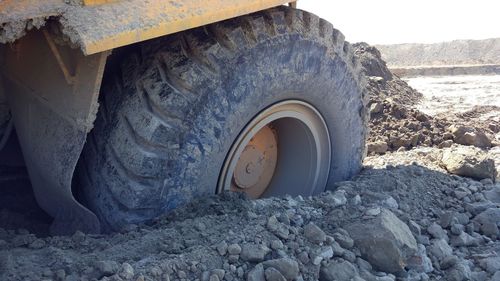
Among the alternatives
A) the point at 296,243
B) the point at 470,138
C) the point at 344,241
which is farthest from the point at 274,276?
the point at 470,138

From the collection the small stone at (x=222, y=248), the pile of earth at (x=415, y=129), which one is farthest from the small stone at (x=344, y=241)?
the pile of earth at (x=415, y=129)

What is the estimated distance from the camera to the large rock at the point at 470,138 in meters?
5.58

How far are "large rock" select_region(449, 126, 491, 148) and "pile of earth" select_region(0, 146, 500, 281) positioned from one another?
1.77 meters

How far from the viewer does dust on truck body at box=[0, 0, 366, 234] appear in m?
2.70

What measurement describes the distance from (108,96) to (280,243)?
3.57 ft

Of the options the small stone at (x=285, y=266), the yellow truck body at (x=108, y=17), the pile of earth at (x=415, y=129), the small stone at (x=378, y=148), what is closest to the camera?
the yellow truck body at (x=108, y=17)

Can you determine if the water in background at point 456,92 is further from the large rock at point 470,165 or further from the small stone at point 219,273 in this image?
the small stone at point 219,273

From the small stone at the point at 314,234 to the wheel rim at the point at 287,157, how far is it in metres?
0.70

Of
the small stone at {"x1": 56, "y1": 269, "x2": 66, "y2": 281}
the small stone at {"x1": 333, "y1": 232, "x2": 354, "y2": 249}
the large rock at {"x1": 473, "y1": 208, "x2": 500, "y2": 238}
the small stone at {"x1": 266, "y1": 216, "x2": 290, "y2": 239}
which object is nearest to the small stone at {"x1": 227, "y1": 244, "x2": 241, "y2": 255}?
the small stone at {"x1": 266, "y1": 216, "x2": 290, "y2": 239}

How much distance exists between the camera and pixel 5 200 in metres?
3.70

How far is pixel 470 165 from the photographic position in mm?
4359

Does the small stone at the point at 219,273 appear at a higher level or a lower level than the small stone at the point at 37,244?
lower

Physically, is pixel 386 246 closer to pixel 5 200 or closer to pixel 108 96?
pixel 108 96

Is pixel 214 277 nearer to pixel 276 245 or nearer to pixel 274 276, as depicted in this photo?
pixel 274 276
